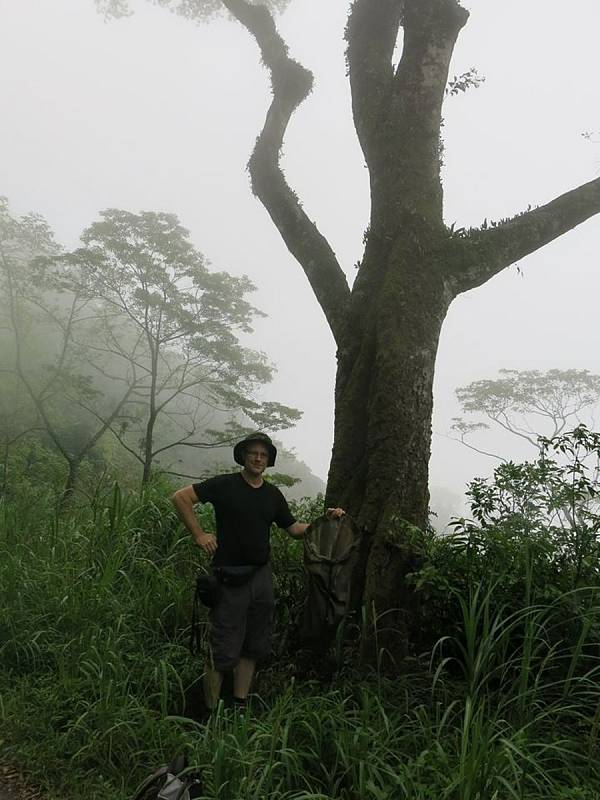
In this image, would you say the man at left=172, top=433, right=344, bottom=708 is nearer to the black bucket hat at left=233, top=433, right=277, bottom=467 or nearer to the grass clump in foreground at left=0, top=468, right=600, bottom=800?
the black bucket hat at left=233, top=433, right=277, bottom=467

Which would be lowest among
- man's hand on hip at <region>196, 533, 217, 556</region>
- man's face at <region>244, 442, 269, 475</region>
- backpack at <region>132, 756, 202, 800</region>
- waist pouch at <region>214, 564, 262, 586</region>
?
backpack at <region>132, 756, 202, 800</region>

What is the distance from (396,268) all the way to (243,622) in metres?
2.90

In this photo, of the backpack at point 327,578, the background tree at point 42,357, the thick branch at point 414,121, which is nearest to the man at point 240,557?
the backpack at point 327,578

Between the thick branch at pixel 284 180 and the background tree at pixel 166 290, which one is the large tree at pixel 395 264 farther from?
the background tree at pixel 166 290

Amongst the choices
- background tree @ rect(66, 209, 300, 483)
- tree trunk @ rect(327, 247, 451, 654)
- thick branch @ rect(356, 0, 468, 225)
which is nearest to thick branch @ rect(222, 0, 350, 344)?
tree trunk @ rect(327, 247, 451, 654)

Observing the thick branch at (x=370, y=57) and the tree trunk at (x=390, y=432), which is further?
the thick branch at (x=370, y=57)

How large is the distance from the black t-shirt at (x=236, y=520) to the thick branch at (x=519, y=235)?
2517mm

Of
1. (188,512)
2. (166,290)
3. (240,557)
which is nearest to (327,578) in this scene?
(240,557)

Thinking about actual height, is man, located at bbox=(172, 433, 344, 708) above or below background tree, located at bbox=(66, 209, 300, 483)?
below

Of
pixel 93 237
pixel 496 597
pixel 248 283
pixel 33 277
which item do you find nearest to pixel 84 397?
pixel 33 277

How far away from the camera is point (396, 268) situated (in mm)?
4594

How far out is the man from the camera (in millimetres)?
3439

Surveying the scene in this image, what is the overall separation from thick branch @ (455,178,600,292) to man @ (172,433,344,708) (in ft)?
7.68

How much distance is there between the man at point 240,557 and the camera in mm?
3439
